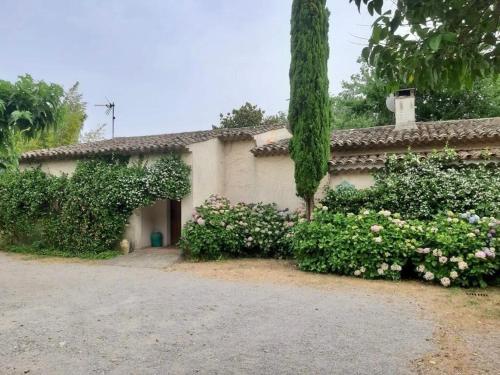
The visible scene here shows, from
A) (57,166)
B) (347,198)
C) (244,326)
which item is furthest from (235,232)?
(57,166)

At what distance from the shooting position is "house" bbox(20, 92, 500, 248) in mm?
12016

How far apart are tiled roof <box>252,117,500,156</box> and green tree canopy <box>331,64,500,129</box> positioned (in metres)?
7.25

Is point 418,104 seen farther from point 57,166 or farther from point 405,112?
point 57,166

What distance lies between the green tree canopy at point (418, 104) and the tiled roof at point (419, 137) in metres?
7.25

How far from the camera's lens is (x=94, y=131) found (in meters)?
31.4

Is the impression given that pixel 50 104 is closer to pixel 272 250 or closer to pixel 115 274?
pixel 115 274

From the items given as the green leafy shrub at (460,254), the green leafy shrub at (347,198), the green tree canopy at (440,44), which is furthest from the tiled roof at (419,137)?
the green tree canopy at (440,44)

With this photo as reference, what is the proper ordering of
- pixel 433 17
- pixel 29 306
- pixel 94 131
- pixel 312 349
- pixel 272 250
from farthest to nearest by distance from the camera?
pixel 94 131 < pixel 272 250 < pixel 29 306 < pixel 312 349 < pixel 433 17

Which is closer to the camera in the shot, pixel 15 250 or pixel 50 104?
pixel 50 104

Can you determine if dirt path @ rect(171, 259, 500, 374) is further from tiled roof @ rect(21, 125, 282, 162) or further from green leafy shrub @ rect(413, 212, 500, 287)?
tiled roof @ rect(21, 125, 282, 162)

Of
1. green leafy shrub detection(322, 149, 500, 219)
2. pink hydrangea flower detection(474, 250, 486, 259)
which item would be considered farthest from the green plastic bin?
pink hydrangea flower detection(474, 250, 486, 259)

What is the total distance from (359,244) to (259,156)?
234 inches

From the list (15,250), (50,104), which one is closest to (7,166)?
(50,104)

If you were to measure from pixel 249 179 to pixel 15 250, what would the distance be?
29.9 feet
